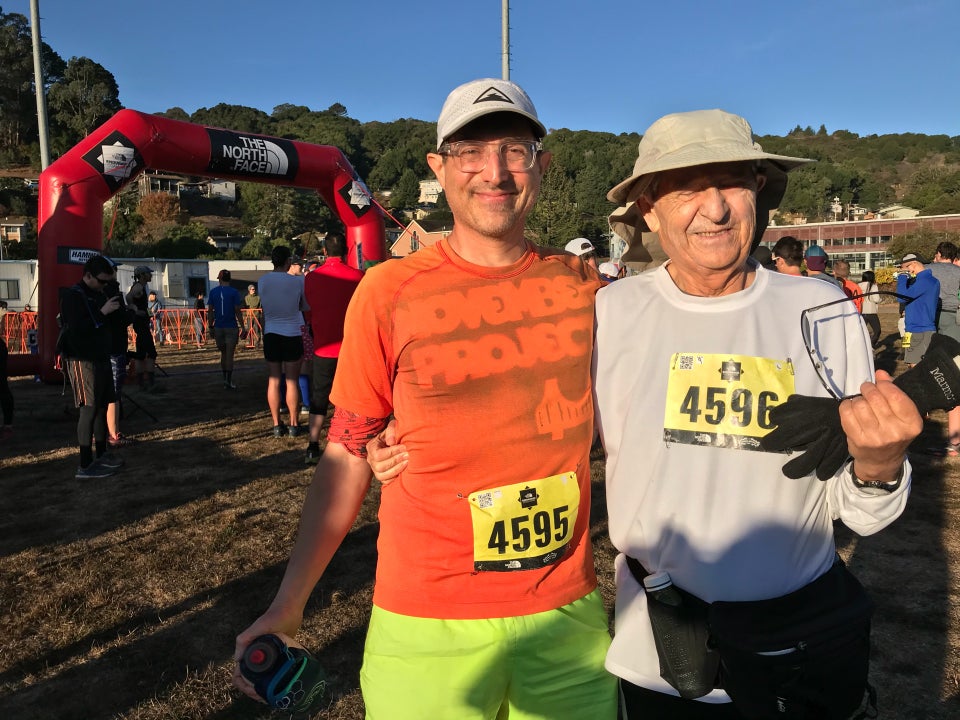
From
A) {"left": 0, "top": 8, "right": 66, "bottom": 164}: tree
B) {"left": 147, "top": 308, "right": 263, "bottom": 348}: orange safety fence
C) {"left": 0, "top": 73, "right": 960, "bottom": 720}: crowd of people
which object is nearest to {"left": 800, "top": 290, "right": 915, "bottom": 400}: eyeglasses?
{"left": 0, "top": 73, "right": 960, "bottom": 720}: crowd of people

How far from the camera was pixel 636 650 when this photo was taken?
1498mm

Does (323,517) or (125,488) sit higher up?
(323,517)

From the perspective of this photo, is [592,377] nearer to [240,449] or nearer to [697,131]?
[697,131]

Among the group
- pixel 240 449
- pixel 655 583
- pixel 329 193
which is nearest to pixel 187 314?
pixel 329 193

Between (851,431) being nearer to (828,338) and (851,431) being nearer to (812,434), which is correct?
(812,434)

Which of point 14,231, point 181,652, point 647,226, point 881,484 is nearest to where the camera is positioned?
point 881,484

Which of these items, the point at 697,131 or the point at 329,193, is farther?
the point at 329,193

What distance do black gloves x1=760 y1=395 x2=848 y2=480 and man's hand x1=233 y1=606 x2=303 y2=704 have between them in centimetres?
120

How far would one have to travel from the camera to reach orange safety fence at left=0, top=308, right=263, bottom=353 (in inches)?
649

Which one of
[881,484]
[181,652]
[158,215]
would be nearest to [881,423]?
[881,484]

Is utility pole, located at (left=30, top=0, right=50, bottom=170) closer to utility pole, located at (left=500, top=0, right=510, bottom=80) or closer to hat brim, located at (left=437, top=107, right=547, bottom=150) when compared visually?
utility pole, located at (left=500, top=0, right=510, bottom=80)

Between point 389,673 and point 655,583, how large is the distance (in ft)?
2.18

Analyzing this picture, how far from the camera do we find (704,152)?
1407 mm

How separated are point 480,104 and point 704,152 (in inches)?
21.8
